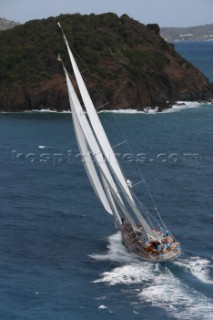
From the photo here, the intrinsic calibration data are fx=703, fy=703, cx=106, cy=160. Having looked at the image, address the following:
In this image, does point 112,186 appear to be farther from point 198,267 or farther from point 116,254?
point 198,267

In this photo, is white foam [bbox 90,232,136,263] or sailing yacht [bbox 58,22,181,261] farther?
white foam [bbox 90,232,136,263]

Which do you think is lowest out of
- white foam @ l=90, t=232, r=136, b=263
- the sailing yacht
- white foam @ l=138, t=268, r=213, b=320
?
white foam @ l=138, t=268, r=213, b=320

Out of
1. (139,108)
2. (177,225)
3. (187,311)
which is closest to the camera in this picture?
(187,311)

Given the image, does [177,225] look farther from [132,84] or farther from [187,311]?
[132,84]

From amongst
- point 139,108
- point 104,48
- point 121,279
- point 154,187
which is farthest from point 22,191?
point 104,48

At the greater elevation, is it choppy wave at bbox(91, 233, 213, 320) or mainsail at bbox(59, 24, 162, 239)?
mainsail at bbox(59, 24, 162, 239)

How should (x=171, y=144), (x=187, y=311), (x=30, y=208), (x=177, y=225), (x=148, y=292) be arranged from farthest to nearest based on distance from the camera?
(x=171, y=144)
(x=30, y=208)
(x=177, y=225)
(x=148, y=292)
(x=187, y=311)

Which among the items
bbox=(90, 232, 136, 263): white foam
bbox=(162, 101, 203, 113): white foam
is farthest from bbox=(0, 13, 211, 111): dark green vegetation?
bbox=(90, 232, 136, 263): white foam

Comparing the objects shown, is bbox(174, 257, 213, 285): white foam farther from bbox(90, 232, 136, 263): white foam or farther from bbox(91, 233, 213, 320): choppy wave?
bbox(90, 232, 136, 263): white foam

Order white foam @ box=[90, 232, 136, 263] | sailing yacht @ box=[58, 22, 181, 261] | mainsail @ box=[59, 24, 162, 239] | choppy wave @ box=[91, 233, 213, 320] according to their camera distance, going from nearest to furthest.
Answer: choppy wave @ box=[91, 233, 213, 320]
sailing yacht @ box=[58, 22, 181, 261]
mainsail @ box=[59, 24, 162, 239]
white foam @ box=[90, 232, 136, 263]
